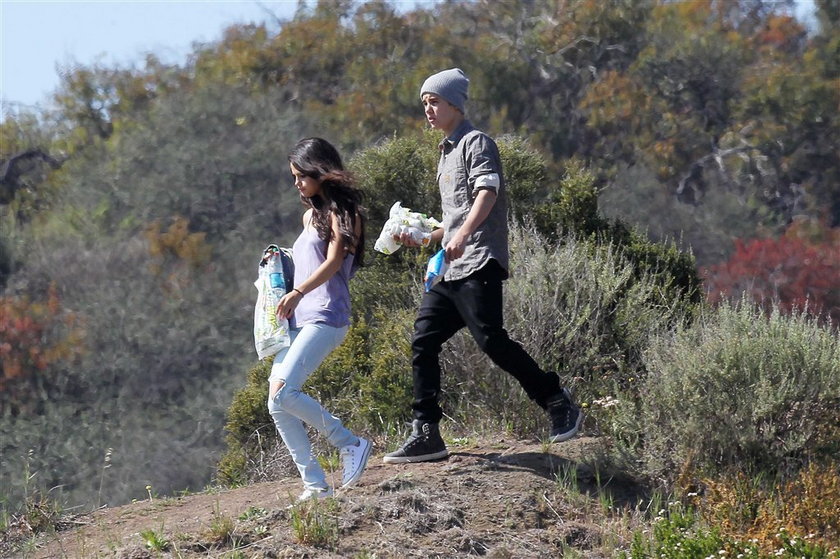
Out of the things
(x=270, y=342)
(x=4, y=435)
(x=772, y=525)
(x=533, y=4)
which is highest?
(x=533, y=4)

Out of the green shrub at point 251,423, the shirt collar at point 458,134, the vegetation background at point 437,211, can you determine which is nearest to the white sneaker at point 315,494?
the vegetation background at point 437,211

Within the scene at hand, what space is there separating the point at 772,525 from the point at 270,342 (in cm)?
215

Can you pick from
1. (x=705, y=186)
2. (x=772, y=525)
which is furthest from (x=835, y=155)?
(x=772, y=525)

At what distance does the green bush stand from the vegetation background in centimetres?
1

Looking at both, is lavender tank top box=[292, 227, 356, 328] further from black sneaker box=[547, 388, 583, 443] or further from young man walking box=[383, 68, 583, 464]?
black sneaker box=[547, 388, 583, 443]

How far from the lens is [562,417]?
20.9 feet

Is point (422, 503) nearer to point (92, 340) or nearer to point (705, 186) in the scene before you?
point (92, 340)

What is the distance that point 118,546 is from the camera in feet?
18.7

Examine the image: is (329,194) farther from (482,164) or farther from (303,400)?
(303,400)

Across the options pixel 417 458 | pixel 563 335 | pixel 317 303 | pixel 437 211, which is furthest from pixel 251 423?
pixel 317 303

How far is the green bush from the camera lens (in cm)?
622

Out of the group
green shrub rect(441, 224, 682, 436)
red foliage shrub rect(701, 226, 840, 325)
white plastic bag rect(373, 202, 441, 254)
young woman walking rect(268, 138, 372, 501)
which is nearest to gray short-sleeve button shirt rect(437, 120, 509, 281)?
white plastic bag rect(373, 202, 441, 254)

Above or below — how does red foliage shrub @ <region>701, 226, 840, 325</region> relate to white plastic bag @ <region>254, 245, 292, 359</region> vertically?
below

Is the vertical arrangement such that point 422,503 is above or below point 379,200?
below
